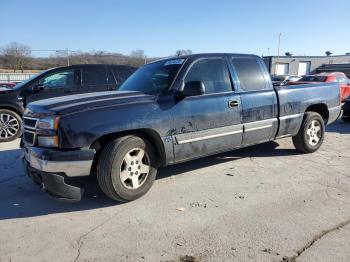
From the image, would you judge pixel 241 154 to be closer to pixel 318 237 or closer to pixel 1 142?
pixel 318 237

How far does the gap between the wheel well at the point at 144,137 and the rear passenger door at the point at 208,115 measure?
0.72 feet

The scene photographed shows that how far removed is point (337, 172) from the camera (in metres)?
5.24

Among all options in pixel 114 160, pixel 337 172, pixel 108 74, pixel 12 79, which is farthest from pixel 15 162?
pixel 12 79

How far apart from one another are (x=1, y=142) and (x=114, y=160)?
205 inches

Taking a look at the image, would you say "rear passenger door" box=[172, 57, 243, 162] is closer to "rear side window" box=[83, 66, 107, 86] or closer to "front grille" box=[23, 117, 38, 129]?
"front grille" box=[23, 117, 38, 129]

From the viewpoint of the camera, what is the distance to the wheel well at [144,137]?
3.93m

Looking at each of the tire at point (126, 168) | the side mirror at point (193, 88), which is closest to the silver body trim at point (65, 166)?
the tire at point (126, 168)

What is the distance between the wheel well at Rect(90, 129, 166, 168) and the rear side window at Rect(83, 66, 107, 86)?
4686 mm

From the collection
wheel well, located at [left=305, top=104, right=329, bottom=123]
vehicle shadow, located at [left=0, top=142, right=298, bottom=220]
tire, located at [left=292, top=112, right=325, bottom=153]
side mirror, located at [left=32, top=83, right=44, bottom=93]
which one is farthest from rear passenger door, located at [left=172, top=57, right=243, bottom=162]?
side mirror, located at [left=32, top=83, right=44, bottom=93]

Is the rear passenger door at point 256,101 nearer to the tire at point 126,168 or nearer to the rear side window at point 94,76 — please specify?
the tire at point 126,168

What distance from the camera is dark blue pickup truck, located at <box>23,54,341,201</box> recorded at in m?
3.68

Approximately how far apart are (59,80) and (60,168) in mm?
5070

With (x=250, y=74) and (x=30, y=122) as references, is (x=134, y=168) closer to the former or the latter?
(x=30, y=122)

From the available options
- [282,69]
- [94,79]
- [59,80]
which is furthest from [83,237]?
[282,69]
